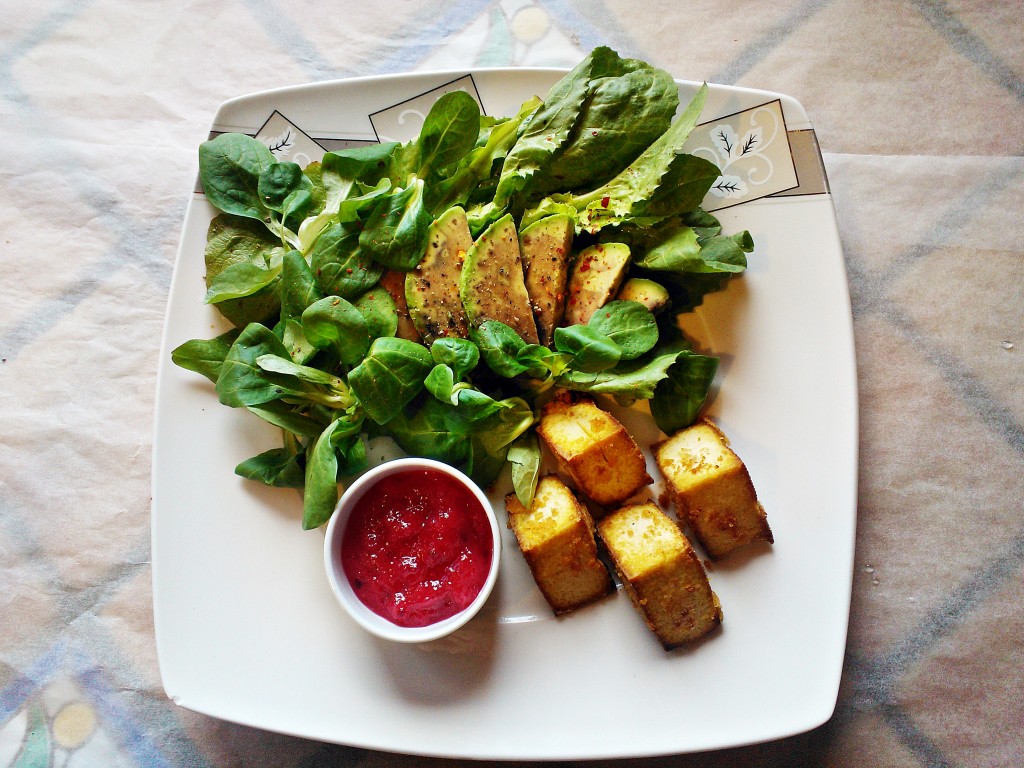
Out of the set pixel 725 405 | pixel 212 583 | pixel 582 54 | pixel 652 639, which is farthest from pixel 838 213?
pixel 212 583

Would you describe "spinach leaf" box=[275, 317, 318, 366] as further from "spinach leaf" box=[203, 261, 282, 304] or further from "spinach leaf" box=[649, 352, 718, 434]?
"spinach leaf" box=[649, 352, 718, 434]

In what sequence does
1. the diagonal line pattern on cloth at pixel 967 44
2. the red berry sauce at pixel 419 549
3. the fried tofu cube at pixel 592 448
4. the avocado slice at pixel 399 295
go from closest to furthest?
1. the red berry sauce at pixel 419 549
2. the fried tofu cube at pixel 592 448
3. the avocado slice at pixel 399 295
4. the diagonal line pattern on cloth at pixel 967 44

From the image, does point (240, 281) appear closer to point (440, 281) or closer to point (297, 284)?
point (297, 284)

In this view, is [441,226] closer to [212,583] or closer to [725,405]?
[725,405]

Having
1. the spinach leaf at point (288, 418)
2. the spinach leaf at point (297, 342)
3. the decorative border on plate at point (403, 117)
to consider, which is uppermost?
the decorative border on plate at point (403, 117)

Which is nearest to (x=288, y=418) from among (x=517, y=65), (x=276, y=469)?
(x=276, y=469)

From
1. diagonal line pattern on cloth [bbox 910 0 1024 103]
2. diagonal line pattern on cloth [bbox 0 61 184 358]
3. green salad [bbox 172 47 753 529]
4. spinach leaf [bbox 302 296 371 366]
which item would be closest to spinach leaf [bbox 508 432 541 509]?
green salad [bbox 172 47 753 529]

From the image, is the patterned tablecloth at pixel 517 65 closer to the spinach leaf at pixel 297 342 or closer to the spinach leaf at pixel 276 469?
the spinach leaf at pixel 276 469

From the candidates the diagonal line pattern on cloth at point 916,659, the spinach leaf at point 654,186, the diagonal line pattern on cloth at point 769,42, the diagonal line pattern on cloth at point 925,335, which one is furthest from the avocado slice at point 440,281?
the diagonal line pattern on cloth at point 916,659
